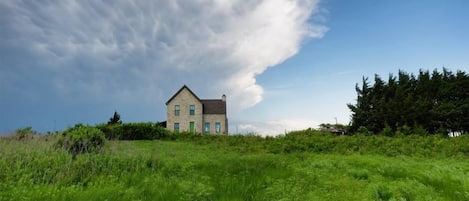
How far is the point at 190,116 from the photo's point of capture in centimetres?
4550

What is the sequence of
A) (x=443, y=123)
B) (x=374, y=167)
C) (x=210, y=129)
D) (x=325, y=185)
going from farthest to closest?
(x=210, y=129) → (x=443, y=123) → (x=374, y=167) → (x=325, y=185)

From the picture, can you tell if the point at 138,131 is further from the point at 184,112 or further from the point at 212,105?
the point at 212,105

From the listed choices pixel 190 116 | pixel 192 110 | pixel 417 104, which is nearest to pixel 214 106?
pixel 192 110

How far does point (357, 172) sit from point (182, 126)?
119 ft

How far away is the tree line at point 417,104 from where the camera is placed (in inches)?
1468

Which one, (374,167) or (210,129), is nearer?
(374,167)

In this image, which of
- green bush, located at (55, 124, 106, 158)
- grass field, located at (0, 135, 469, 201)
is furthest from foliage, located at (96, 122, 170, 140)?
grass field, located at (0, 135, 469, 201)

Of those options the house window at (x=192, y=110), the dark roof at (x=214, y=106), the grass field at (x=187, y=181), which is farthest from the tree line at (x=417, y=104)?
the grass field at (x=187, y=181)

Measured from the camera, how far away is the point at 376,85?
143ft

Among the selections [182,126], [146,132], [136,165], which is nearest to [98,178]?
[136,165]

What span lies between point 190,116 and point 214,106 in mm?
3974

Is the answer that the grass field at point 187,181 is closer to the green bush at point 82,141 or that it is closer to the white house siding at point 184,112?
the green bush at point 82,141

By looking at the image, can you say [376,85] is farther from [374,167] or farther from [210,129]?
[374,167]

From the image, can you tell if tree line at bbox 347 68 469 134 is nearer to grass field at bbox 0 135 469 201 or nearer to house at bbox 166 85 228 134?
house at bbox 166 85 228 134
